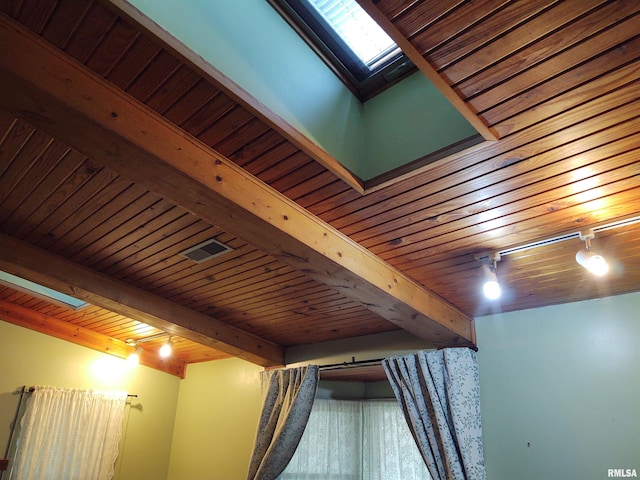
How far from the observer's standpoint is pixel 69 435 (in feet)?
15.4

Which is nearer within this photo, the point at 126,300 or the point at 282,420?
the point at 126,300

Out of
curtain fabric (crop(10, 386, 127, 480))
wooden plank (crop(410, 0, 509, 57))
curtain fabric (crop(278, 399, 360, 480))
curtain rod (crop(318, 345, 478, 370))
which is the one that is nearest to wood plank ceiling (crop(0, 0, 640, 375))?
wooden plank (crop(410, 0, 509, 57))

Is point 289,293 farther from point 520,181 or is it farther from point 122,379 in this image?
point 122,379

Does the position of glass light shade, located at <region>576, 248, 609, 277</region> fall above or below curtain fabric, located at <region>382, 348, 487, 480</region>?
above

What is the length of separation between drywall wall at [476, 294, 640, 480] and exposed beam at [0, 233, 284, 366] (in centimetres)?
203

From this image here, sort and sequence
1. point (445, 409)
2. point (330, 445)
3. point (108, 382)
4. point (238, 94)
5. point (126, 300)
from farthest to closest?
1. point (108, 382)
2. point (330, 445)
3. point (126, 300)
4. point (445, 409)
5. point (238, 94)

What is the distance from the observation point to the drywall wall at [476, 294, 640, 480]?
2568mm

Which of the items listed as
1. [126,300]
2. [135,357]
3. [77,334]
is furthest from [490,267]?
[77,334]

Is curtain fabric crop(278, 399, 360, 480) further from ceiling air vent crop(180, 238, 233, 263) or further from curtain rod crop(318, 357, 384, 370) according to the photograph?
ceiling air vent crop(180, 238, 233, 263)

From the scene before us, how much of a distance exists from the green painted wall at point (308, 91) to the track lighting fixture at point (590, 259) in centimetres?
81

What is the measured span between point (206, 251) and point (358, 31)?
1504 mm

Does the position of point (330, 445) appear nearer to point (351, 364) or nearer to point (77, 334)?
point (351, 364)

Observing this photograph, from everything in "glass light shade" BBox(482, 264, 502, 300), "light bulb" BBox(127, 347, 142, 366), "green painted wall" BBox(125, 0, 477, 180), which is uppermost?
"green painted wall" BBox(125, 0, 477, 180)

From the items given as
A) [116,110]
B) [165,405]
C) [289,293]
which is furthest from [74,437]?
[116,110]
